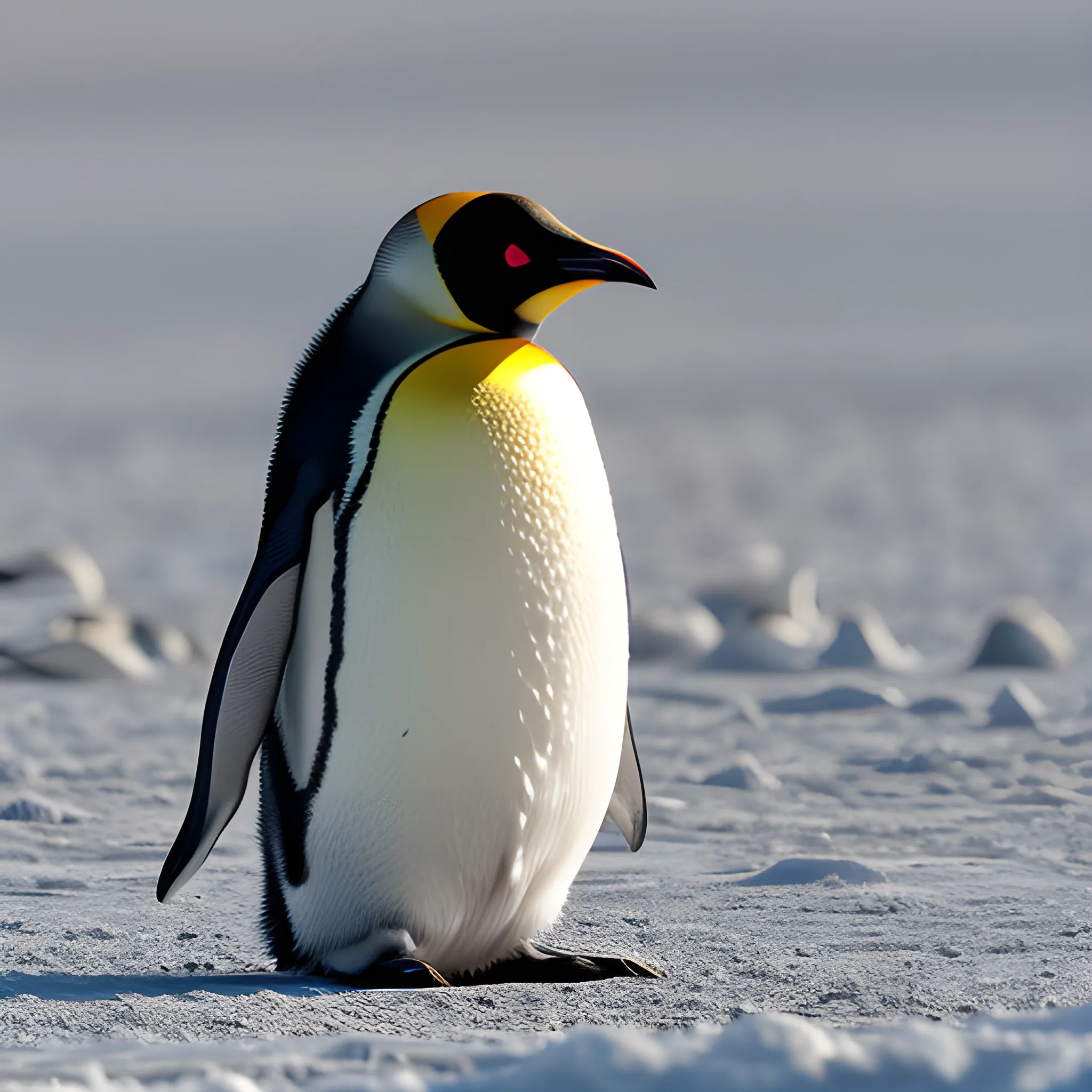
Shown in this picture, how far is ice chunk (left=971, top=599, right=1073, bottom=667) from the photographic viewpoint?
26.2 feet

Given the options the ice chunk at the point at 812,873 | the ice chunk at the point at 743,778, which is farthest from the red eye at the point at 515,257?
the ice chunk at the point at 743,778

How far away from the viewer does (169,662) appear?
8.12 metres

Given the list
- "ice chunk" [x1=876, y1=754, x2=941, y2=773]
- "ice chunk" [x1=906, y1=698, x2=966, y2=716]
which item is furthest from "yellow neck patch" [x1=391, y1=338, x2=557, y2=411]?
"ice chunk" [x1=906, y1=698, x2=966, y2=716]

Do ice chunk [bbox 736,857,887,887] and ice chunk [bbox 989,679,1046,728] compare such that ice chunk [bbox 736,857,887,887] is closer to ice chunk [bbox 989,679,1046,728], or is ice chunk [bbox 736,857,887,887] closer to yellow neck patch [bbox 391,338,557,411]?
yellow neck patch [bbox 391,338,557,411]

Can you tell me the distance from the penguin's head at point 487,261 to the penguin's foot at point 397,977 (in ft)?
3.79

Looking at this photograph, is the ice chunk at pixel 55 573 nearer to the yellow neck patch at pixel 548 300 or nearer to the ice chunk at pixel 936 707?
the ice chunk at pixel 936 707

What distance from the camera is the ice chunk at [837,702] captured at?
7031mm

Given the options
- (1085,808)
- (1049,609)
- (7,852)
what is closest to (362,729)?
(7,852)

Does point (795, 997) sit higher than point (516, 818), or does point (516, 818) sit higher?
point (516, 818)

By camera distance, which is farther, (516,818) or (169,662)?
(169,662)

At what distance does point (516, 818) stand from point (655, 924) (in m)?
0.73

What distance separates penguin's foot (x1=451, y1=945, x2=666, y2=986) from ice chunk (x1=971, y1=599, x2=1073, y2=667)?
5279 millimetres

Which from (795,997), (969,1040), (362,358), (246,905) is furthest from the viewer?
(246,905)

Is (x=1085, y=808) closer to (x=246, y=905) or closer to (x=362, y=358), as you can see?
(x=246, y=905)
